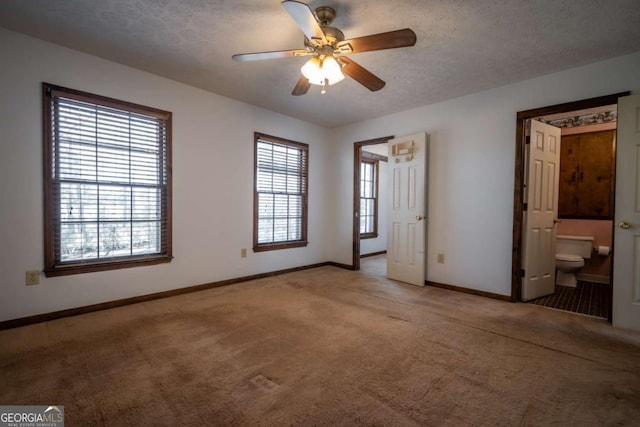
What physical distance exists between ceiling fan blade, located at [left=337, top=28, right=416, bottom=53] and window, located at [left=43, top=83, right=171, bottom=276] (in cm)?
238

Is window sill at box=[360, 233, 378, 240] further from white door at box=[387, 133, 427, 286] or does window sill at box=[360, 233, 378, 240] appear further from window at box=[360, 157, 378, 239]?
white door at box=[387, 133, 427, 286]

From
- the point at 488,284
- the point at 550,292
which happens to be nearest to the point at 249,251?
the point at 488,284

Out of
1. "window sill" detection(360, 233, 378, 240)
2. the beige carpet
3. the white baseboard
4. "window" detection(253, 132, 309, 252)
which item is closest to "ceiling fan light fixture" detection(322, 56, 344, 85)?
the beige carpet

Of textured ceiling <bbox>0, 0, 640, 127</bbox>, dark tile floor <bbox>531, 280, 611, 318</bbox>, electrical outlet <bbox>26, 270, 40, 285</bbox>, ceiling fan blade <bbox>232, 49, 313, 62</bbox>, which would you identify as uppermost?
textured ceiling <bbox>0, 0, 640, 127</bbox>

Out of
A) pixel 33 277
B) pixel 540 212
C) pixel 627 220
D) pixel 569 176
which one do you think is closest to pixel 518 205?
pixel 540 212

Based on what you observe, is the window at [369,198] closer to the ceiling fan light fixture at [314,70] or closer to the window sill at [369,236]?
the window sill at [369,236]

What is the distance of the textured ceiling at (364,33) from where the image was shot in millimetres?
2129

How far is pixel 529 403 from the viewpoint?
162 cm

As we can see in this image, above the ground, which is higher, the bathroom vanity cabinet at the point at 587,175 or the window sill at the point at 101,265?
the bathroom vanity cabinet at the point at 587,175

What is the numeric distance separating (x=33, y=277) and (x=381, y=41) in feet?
11.7

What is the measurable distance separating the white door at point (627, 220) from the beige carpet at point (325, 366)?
272 millimetres

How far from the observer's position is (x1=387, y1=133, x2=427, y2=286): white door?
4.05 m

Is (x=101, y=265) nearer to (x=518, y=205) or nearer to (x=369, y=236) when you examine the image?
(x=518, y=205)

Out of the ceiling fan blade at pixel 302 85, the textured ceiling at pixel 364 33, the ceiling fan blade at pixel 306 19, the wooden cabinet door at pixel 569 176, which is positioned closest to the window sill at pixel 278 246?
the textured ceiling at pixel 364 33
